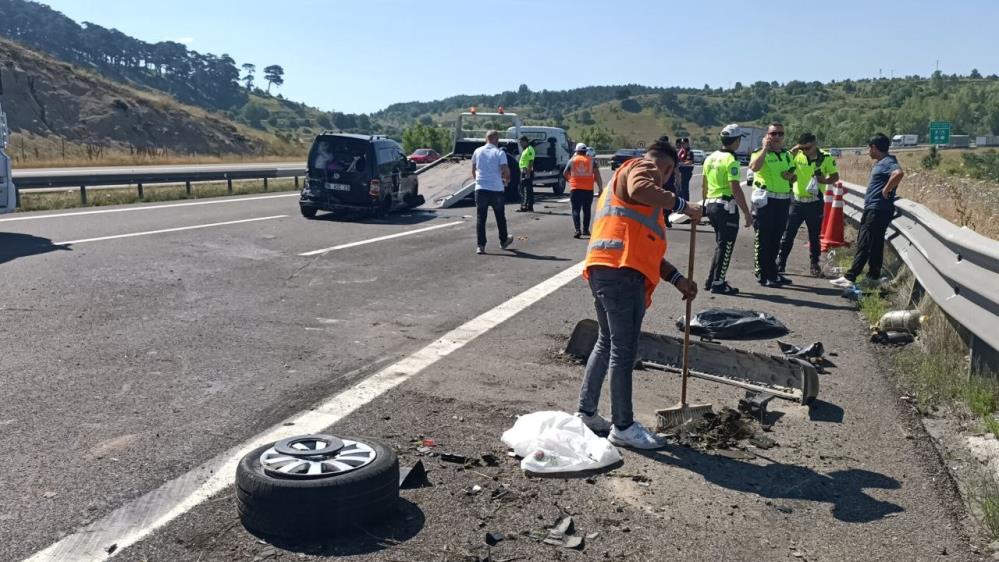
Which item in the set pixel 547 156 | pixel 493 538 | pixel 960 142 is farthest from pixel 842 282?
pixel 960 142

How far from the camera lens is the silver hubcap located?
157 inches

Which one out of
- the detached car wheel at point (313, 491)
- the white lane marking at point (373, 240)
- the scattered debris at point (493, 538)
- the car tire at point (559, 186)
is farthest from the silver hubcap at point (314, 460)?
the car tire at point (559, 186)

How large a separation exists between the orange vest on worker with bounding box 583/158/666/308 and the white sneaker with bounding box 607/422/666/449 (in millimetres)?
734

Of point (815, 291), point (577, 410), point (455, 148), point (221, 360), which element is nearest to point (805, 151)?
point (815, 291)

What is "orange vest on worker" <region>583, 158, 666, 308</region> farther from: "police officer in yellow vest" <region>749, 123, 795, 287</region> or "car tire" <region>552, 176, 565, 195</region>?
"car tire" <region>552, 176, 565, 195</region>

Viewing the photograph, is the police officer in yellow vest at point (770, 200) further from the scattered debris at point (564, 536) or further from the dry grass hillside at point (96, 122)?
the dry grass hillside at point (96, 122)

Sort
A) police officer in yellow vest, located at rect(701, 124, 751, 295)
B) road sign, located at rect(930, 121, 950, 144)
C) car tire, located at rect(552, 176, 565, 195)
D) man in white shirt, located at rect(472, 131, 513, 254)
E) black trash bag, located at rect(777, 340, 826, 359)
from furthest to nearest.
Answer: road sign, located at rect(930, 121, 950, 144) → car tire, located at rect(552, 176, 565, 195) → man in white shirt, located at rect(472, 131, 513, 254) → police officer in yellow vest, located at rect(701, 124, 751, 295) → black trash bag, located at rect(777, 340, 826, 359)

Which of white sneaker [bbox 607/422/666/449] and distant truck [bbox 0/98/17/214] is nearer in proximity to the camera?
white sneaker [bbox 607/422/666/449]

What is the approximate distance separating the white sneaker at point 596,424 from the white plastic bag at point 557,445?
30 cm

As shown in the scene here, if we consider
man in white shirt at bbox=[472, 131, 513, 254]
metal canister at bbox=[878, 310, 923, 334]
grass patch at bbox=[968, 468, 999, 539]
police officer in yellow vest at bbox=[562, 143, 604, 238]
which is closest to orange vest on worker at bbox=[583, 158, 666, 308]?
grass patch at bbox=[968, 468, 999, 539]

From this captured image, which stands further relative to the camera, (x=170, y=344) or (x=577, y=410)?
(x=170, y=344)

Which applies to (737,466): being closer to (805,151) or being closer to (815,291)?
(815,291)

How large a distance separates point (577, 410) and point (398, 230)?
1154 cm

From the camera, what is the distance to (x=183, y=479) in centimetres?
445
